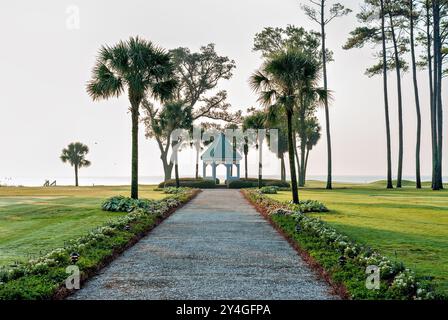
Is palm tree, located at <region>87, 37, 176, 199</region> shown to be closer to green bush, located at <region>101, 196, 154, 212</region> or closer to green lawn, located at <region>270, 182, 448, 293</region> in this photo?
green bush, located at <region>101, 196, 154, 212</region>

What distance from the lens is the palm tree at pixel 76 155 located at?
243ft

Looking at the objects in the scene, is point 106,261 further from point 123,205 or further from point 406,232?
point 123,205

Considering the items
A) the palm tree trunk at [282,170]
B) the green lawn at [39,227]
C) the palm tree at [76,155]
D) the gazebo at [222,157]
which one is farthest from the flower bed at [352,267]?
the palm tree at [76,155]

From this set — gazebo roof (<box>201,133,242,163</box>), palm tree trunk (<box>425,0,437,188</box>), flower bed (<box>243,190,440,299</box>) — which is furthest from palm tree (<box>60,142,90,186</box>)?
flower bed (<box>243,190,440,299</box>)

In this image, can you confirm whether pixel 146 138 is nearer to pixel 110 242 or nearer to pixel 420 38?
pixel 420 38

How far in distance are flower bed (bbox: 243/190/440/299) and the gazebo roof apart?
42.9 meters

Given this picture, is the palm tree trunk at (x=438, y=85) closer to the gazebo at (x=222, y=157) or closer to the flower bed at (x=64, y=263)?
the gazebo at (x=222, y=157)

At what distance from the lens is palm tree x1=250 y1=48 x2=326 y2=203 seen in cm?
2239

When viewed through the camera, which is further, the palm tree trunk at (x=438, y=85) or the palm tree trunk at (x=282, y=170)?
the palm tree trunk at (x=282, y=170)

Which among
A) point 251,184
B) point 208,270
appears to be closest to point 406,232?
point 208,270

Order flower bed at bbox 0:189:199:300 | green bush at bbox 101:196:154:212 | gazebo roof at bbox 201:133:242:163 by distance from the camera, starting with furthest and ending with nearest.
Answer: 1. gazebo roof at bbox 201:133:242:163
2. green bush at bbox 101:196:154:212
3. flower bed at bbox 0:189:199:300

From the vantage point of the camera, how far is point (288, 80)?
73.9 ft

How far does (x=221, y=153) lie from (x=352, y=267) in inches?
1904

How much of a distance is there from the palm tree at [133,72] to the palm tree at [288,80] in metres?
4.93
